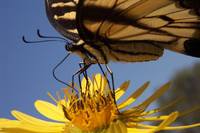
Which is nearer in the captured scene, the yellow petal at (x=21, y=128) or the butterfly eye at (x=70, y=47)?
the yellow petal at (x=21, y=128)

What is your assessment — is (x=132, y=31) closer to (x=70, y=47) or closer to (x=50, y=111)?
(x=70, y=47)

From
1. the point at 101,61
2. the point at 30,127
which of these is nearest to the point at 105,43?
the point at 101,61

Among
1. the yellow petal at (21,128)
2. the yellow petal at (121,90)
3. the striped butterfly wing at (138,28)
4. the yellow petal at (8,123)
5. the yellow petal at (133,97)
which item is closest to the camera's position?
the yellow petal at (21,128)

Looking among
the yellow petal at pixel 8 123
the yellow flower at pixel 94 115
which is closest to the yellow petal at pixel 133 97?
the yellow flower at pixel 94 115

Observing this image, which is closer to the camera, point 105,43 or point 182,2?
point 182,2

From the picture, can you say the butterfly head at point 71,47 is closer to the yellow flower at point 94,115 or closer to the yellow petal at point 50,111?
the yellow flower at point 94,115

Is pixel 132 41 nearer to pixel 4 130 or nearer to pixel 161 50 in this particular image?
pixel 161 50
